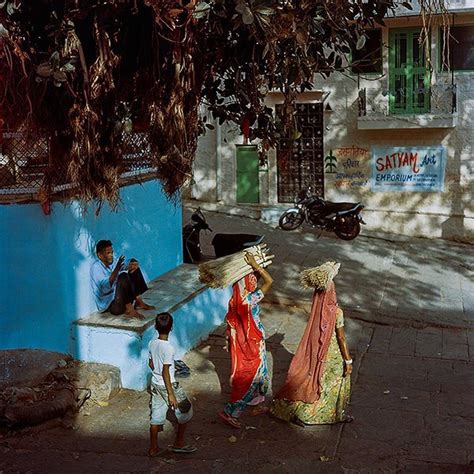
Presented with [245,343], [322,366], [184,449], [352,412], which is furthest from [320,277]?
[184,449]

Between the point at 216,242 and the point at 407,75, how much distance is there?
21.8 feet

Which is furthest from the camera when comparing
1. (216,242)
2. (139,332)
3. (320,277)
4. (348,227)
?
(348,227)

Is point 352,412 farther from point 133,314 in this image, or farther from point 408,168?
point 408,168

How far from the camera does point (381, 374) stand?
25.8ft

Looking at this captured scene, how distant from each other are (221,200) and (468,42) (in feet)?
19.0

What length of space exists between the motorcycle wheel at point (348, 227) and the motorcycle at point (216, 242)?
3953 millimetres

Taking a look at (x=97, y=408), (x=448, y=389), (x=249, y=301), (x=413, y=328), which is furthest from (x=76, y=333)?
(x=413, y=328)

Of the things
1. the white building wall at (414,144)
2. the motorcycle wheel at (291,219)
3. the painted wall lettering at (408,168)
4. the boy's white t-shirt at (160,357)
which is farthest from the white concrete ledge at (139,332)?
the painted wall lettering at (408,168)

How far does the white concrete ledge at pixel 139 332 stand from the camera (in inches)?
284

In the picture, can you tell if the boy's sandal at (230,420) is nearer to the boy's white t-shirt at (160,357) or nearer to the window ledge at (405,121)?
the boy's white t-shirt at (160,357)

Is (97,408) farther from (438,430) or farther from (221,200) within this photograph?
(221,200)

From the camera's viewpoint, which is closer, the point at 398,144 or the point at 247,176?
the point at 398,144

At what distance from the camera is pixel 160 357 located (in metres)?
5.95

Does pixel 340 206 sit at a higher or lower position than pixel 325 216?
higher
